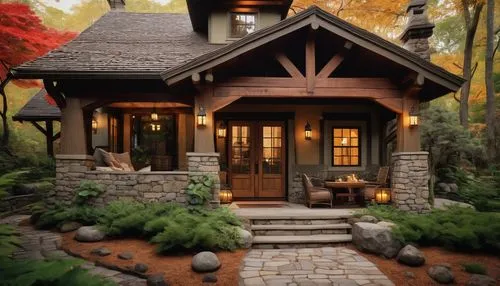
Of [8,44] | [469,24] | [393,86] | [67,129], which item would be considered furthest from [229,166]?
[469,24]

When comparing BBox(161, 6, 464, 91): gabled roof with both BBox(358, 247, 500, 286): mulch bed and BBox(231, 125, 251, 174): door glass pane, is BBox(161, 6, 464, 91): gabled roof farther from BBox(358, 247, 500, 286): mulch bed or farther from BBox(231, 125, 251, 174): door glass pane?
BBox(358, 247, 500, 286): mulch bed

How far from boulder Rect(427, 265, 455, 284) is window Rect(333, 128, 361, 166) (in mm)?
5644

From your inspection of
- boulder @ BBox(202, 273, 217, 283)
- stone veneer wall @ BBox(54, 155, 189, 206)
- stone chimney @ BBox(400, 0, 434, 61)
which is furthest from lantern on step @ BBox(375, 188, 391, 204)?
stone chimney @ BBox(400, 0, 434, 61)

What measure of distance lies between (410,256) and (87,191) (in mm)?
6855

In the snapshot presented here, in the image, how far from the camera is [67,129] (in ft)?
26.9

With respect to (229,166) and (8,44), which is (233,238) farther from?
(8,44)

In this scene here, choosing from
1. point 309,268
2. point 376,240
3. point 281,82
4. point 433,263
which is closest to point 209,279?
point 309,268

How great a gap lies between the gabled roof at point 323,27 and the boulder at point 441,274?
425 cm

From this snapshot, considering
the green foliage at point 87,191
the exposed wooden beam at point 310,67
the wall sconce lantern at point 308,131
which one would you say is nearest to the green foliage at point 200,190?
the green foliage at point 87,191

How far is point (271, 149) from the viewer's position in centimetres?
1051

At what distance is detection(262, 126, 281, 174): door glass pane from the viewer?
10.4 m

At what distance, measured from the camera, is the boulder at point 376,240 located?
585 centimetres

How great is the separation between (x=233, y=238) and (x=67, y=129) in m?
5.16

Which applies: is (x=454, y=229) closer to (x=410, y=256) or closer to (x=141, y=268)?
(x=410, y=256)
